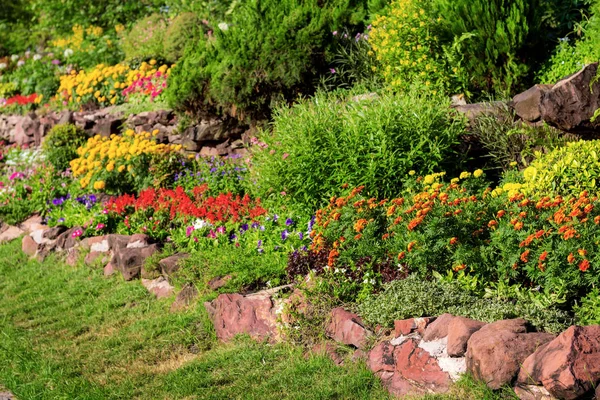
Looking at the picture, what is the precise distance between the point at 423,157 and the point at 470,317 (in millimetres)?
2210

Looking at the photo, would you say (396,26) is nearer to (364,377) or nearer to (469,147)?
(469,147)

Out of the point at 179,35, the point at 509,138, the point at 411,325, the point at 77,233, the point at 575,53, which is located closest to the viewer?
the point at 411,325

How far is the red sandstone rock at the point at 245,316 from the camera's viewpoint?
5.45 metres

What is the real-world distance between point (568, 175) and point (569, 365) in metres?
2.49

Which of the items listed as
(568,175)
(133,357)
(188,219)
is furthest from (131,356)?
(568,175)

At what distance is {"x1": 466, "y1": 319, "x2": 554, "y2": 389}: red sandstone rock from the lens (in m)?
3.85

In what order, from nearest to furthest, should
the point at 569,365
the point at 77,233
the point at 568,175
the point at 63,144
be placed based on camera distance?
the point at 569,365, the point at 568,175, the point at 77,233, the point at 63,144

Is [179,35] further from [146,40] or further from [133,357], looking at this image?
[133,357]

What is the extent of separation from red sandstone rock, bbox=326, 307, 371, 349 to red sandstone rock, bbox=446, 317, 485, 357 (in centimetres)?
70

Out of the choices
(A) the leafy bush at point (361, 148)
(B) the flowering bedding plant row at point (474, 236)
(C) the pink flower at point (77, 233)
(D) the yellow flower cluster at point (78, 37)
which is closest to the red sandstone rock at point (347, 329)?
(B) the flowering bedding plant row at point (474, 236)

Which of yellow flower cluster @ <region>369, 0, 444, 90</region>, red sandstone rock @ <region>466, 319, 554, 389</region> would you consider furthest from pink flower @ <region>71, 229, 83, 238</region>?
red sandstone rock @ <region>466, 319, 554, 389</region>

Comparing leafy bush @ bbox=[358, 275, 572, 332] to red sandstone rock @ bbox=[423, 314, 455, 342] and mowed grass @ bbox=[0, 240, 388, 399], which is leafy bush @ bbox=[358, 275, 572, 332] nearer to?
red sandstone rock @ bbox=[423, 314, 455, 342]

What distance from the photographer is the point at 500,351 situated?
388 centimetres

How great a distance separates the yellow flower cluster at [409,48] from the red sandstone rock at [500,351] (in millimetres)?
4426
